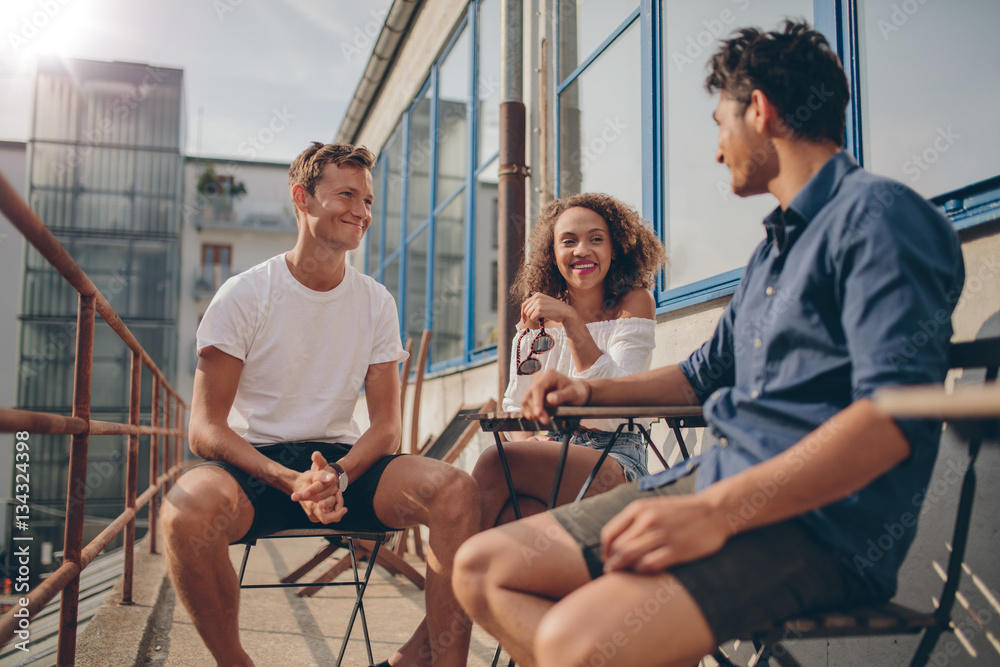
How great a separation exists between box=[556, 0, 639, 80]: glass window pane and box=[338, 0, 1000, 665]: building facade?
1cm

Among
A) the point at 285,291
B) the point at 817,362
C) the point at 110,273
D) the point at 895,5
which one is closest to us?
the point at 817,362

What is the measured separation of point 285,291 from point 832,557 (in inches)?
73.9

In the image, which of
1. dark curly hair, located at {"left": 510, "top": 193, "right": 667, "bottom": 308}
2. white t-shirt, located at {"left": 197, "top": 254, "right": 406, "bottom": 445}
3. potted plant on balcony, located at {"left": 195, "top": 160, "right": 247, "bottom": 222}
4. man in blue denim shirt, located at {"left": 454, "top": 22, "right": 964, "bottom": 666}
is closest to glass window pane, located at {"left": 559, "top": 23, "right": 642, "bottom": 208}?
dark curly hair, located at {"left": 510, "top": 193, "right": 667, "bottom": 308}

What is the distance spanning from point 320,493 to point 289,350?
0.62 meters

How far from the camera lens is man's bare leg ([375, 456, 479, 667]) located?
1894mm

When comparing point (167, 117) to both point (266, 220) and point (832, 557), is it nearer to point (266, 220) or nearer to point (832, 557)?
point (266, 220)

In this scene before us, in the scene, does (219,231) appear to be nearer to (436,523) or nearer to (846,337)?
(436,523)

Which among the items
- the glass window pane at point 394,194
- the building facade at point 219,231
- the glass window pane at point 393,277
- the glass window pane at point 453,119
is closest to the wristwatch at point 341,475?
the glass window pane at point 453,119

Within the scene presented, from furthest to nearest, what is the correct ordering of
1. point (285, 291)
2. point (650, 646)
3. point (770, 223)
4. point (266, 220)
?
point (266, 220) → point (285, 291) → point (770, 223) → point (650, 646)

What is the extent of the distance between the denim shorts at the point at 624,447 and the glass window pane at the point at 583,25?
2444mm

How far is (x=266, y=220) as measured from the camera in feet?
111

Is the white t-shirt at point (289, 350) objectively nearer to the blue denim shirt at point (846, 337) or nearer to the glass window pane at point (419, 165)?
the blue denim shirt at point (846, 337)

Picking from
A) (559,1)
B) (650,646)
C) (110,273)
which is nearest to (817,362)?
(650,646)

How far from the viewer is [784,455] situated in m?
1.04
